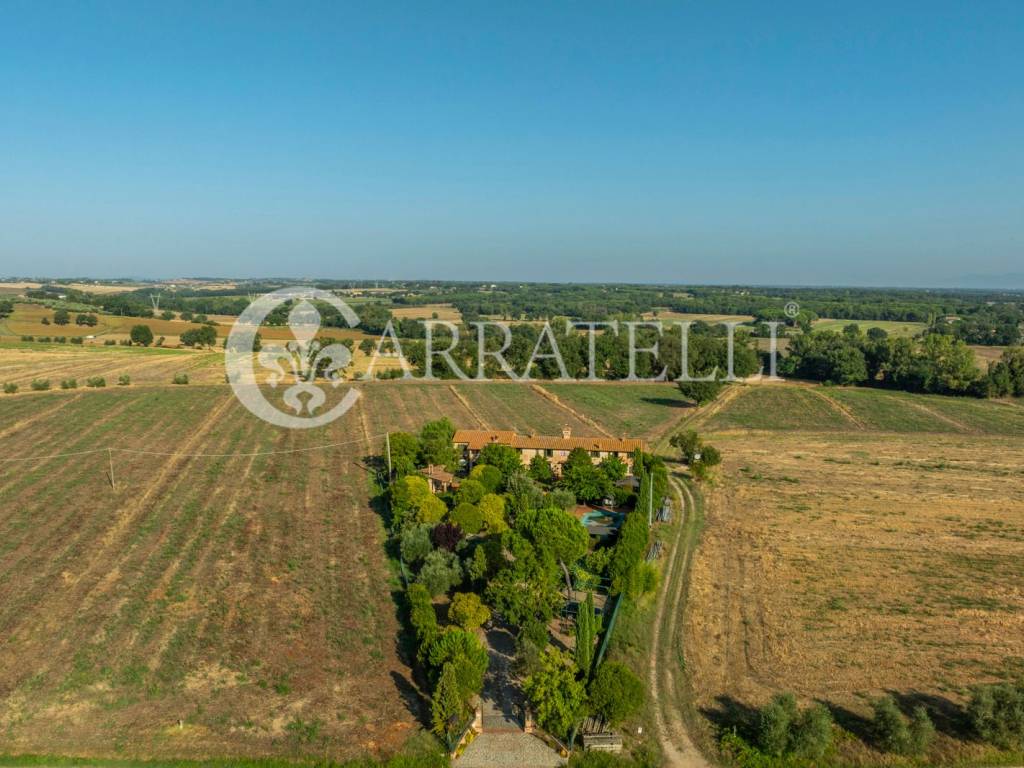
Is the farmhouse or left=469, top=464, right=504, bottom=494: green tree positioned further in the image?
the farmhouse

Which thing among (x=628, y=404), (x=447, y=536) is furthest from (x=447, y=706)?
(x=628, y=404)

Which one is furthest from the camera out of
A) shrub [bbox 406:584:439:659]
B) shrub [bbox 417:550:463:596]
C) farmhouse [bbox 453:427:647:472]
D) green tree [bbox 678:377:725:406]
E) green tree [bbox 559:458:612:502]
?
green tree [bbox 678:377:725:406]

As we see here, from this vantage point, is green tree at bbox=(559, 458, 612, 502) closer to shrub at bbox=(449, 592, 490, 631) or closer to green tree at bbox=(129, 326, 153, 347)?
shrub at bbox=(449, 592, 490, 631)

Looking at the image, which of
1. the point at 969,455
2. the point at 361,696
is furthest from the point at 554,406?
the point at 361,696

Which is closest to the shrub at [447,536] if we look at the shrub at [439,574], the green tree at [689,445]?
the shrub at [439,574]

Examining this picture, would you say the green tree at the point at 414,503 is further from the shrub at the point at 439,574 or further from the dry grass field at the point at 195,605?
the shrub at the point at 439,574

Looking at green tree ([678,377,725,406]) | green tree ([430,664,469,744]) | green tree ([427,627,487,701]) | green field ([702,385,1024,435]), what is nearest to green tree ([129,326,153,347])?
green tree ([678,377,725,406])
